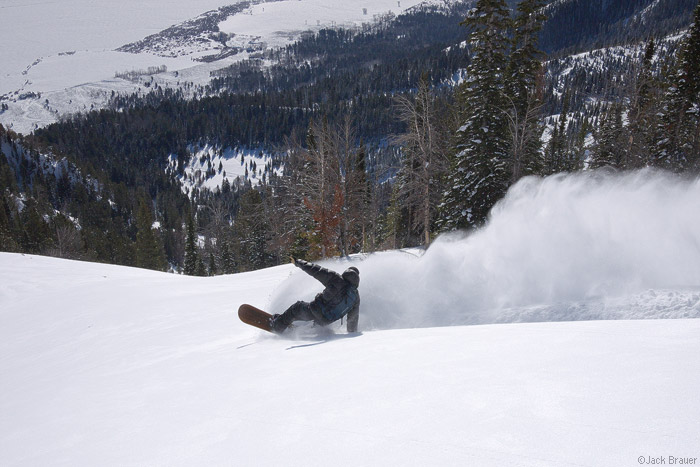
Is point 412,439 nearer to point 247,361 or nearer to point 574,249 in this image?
point 247,361

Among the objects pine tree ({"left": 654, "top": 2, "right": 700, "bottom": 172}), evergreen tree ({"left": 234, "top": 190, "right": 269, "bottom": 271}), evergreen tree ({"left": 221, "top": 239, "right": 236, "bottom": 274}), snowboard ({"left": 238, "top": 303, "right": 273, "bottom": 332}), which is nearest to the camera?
snowboard ({"left": 238, "top": 303, "right": 273, "bottom": 332})

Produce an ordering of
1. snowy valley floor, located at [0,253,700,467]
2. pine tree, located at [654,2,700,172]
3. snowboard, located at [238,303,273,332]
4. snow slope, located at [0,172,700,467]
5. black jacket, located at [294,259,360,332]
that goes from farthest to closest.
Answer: pine tree, located at [654,2,700,172] < snowboard, located at [238,303,273,332] < black jacket, located at [294,259,360,332] < snow slope, located at [0,172,700,467] < snowy valley floor, located at [0,253,700,467]

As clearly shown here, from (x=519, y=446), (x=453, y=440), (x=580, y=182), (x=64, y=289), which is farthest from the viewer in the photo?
(x=64, y=289)

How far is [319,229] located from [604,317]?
70.6 feet

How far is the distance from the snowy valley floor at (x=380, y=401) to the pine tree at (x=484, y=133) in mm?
16363

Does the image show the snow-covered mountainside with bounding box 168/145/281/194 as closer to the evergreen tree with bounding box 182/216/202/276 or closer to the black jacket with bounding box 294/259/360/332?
the evergreen tree with bounding box 182/216/202/276

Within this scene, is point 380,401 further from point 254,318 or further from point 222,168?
point 222,168

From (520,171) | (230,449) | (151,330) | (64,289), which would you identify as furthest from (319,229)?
(230,449)

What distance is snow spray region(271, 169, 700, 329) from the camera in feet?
17.5

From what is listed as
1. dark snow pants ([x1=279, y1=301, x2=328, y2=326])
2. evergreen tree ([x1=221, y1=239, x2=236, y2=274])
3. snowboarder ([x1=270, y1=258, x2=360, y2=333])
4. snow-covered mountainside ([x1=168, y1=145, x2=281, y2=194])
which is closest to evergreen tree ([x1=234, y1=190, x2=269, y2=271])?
evergreen tree ([x1=221, y1=239, x2=236, y2=274])

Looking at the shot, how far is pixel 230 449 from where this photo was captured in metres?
2.22

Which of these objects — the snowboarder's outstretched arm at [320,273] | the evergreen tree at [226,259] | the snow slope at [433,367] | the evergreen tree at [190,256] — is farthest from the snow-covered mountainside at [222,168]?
the snowboarder's outstretched arm at [320,273]

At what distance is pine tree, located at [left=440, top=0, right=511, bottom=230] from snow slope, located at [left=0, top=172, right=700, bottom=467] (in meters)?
11.1

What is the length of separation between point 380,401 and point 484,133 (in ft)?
63.6
